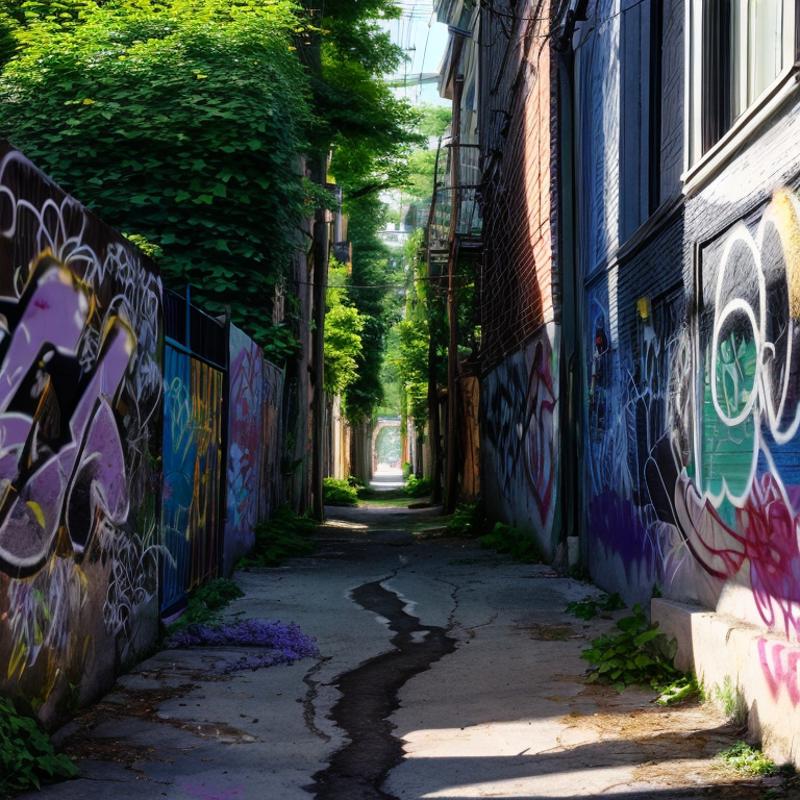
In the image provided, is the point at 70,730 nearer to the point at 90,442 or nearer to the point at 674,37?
the point at 90,442

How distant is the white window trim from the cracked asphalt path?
2.83 m

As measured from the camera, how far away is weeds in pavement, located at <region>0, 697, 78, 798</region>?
4004mm

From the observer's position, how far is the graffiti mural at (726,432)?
484cm

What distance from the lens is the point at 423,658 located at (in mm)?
7184

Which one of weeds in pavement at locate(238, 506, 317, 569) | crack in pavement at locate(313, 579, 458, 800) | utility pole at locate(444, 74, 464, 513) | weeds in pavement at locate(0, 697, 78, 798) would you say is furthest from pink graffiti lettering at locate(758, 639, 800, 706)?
utility pole at locate(444, 74, 464, 513)

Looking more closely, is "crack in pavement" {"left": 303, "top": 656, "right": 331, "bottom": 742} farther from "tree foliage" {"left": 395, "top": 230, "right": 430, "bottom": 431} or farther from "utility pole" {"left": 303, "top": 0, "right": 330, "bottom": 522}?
"tree foliage" {"left": 395, "top": 230, "right": 430, "bottom": 431}

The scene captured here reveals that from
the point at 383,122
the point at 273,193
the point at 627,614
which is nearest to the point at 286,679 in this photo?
the point at 627,614

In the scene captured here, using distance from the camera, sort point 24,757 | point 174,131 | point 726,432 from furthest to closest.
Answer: point 174,131 → point 726,432 → point 24,757

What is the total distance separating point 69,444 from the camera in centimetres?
516

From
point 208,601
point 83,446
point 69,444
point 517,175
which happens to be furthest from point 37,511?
point 517,175

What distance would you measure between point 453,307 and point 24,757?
18868 mm

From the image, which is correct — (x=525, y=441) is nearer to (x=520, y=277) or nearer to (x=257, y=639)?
(x=520, y=277)

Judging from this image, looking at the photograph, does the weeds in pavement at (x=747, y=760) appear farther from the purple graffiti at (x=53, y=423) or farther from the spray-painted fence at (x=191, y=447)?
the spray-painted fence at (x=191, y=447)

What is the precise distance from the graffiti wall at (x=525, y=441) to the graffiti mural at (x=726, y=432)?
3.39 m
